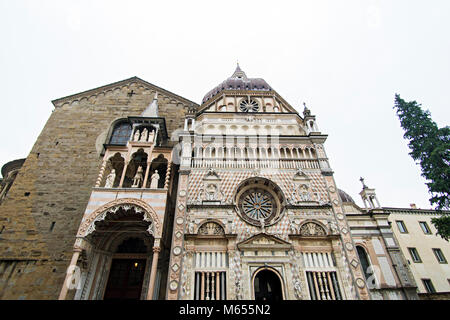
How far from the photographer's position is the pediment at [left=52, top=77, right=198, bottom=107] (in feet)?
62.6

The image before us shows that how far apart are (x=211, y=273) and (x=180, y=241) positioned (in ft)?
7.10

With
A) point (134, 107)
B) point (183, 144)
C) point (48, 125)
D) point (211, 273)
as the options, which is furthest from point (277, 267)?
point (48, 125)

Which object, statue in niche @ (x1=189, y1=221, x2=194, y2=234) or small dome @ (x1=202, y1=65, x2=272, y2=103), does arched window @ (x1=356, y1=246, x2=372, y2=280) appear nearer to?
statue in niche @ (x1=189, y1=221, x2=194, y2=234)

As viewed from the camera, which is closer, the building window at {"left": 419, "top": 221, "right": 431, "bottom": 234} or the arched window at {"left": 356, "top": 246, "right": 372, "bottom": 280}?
the arched window at {"left": 356, "top": 246, "right": 372, "bottom": 280}

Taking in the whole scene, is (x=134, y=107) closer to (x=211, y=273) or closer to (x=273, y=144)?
(x=273, y=144)

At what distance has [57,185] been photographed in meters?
15.0

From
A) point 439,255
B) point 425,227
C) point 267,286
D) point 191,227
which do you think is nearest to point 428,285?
point 439,255

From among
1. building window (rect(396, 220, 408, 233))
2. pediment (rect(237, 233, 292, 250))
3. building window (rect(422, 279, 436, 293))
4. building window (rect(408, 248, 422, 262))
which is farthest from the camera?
building window (rect(396, 220, 408, 233))

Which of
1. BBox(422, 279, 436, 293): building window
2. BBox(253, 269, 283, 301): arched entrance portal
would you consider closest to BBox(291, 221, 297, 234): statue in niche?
BBox(253, 269, 283, 301): arched entrance portal

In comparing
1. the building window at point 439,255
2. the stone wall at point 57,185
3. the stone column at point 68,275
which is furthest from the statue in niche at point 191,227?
the building window at point 439,255

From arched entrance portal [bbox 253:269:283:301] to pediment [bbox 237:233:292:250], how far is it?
1182 millimetres

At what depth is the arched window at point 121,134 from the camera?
17.4 meters

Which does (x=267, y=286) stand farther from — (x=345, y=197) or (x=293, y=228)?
(x=345, y=197)

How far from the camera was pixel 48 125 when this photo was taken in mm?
17703
